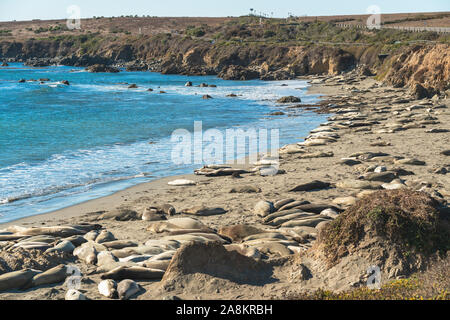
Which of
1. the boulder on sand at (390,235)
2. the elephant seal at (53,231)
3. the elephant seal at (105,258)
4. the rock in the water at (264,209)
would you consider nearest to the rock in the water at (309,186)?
the rock in the water at (264,209)

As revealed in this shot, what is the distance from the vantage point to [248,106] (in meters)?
32.8

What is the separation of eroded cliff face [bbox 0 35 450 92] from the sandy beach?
1296 cm

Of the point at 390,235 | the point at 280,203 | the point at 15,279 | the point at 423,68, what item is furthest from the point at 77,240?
the point at 423,68

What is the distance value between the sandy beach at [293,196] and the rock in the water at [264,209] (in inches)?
3.2

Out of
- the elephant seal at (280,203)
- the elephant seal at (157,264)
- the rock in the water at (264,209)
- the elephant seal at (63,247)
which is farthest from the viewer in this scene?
the elephant seal at (280,203)

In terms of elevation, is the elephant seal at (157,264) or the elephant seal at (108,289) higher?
the elephant seal at (157,264)

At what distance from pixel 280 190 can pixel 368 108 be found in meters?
16.7

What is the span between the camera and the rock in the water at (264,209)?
9.10 meters

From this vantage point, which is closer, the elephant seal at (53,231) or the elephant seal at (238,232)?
the elephant seal at (238,232)

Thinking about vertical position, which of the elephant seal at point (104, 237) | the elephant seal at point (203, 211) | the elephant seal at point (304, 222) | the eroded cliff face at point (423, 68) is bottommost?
the elephant seal at point (203, 211)

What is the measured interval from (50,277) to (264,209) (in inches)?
166

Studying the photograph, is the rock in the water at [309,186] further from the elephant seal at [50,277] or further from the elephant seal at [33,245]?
the elephant seal at [50,277]
